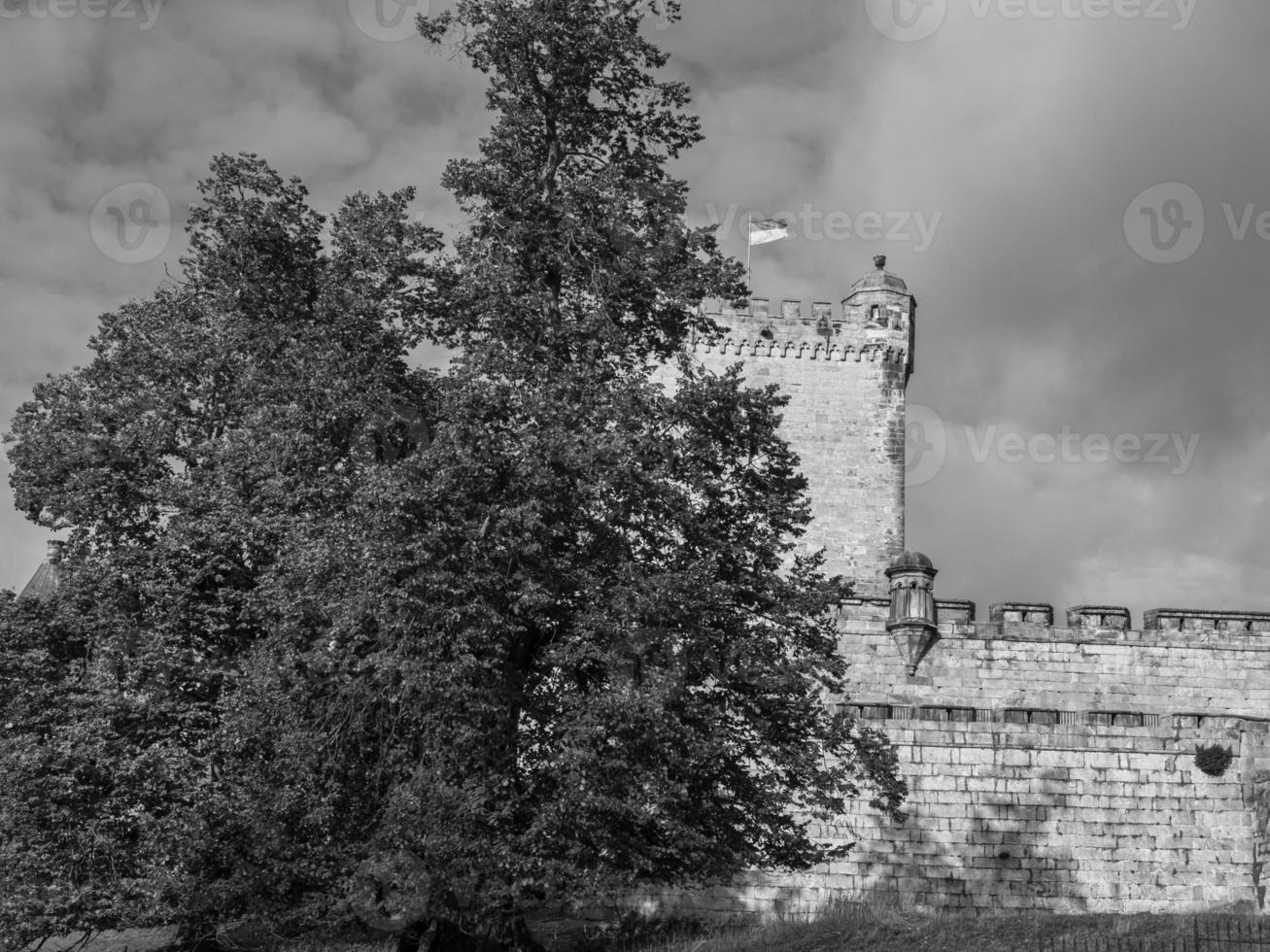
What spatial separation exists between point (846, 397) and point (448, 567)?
24523mm

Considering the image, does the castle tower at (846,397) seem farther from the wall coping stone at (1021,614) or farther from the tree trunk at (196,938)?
the tree trunk at (196,938)

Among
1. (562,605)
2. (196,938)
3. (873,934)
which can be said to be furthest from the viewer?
(196,938)

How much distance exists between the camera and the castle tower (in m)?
36.2

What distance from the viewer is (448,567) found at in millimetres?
15430

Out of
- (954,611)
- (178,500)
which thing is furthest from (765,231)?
(178,500)

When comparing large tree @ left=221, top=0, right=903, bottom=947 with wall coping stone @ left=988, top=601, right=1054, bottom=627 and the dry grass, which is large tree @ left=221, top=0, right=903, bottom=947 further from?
wall coping stone @ left=988, top=601, right=1054, bottom=627

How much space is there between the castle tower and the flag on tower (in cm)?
192

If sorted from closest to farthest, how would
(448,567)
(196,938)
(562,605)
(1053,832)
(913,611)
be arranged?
(448,567) < (562,605) < (196,938) < (1053,832) < (913,611)

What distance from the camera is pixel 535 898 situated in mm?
16516

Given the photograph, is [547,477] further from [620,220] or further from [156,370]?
[156,370]

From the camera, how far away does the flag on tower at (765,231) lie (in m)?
39.1
